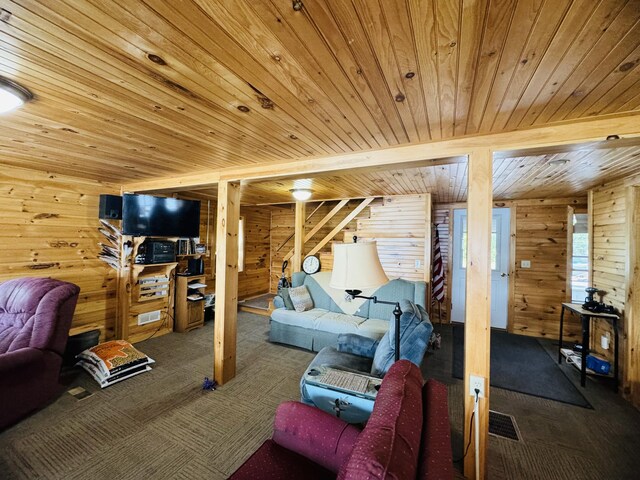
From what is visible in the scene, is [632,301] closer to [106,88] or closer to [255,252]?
[106,88]

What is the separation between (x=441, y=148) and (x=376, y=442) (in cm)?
181

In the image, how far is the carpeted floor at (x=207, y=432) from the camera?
178 centimetres

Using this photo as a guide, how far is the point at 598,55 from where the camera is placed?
39.8 inches

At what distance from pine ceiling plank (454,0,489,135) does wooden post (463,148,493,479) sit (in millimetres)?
505

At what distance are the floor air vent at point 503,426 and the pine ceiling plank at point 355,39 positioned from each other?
2693mm

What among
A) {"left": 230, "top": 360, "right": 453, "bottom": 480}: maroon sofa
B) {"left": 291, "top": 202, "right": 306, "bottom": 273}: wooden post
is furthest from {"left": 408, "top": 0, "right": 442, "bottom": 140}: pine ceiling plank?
{"left": 291, "top": 202, "right": 306, "bottom": 273}: wooden post

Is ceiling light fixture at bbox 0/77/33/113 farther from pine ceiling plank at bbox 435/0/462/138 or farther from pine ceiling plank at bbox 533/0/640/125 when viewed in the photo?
pine ceiling plank at bbox 533/0/640/125

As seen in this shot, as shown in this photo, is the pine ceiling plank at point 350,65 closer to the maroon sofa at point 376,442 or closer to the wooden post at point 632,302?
the maroon sofa at point 376,442

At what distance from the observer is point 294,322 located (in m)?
3.82

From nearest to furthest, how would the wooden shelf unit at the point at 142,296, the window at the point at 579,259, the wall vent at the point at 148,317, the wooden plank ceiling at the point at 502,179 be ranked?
the wooden plank ceiling at the point at 502,179
the wooden shelf unit at the point at 142,296
the wall vent at the point at 148,317
the window at the point at 579,259

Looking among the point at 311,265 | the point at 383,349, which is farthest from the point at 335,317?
the point at 383,349

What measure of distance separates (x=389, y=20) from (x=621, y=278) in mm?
3891

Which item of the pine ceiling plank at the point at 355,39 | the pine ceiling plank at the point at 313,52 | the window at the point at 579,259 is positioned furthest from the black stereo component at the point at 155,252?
the window at the point at 579,259

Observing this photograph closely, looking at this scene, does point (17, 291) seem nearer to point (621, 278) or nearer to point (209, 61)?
point (209, 61)
